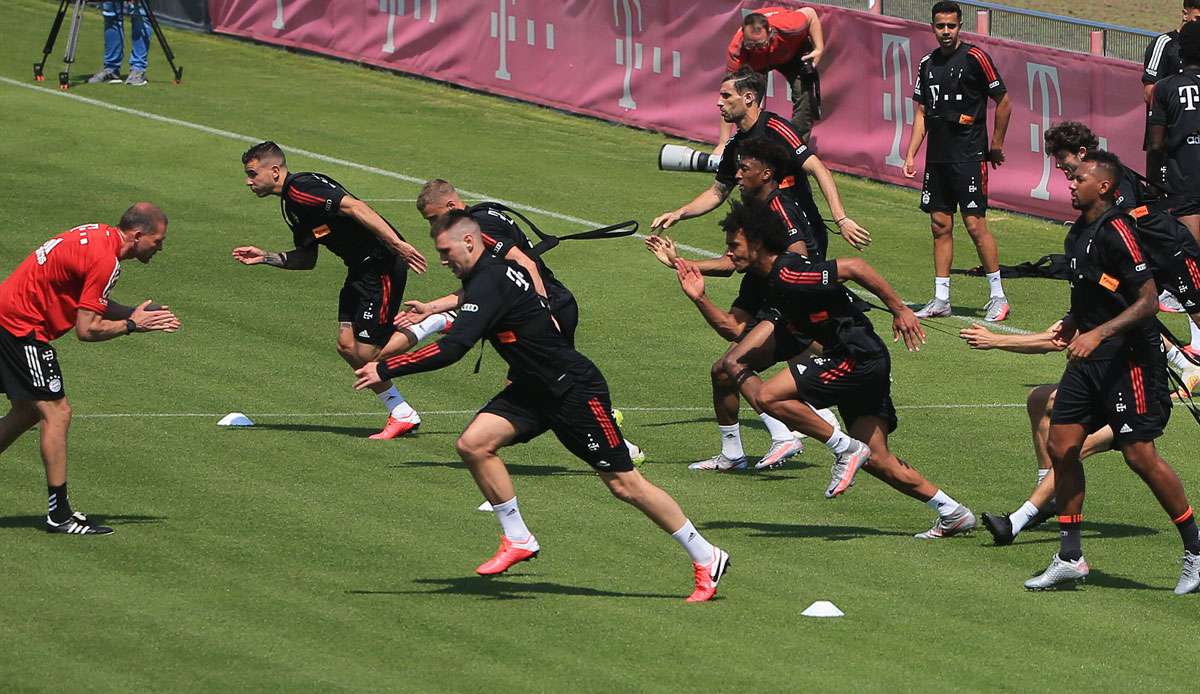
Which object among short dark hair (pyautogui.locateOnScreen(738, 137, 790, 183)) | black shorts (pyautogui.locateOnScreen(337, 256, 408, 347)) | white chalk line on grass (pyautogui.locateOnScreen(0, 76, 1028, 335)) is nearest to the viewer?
short dark hair (pyautogui.locateOnScreen(738, 137, 790, 183))

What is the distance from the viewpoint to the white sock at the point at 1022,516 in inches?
478

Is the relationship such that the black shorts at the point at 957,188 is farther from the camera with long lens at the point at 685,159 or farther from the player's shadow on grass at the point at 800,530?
the player's shadow on grass at the point at 800,530

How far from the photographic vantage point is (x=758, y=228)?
11.8 meters

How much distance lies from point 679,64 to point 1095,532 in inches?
594

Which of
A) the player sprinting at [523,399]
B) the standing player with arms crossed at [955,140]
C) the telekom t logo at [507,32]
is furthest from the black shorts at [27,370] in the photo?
the telekom t logo at [507,32]

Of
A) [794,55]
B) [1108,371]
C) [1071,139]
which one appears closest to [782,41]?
[794,55]

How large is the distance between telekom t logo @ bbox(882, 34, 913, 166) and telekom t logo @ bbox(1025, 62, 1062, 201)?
162 cm

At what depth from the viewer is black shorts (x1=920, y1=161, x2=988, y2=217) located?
18625mm

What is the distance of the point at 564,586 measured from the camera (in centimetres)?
1112

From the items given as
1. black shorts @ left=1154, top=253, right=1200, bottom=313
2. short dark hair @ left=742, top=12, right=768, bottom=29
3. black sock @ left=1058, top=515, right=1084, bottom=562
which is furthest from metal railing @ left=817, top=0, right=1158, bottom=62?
black sock @ left=1058, top=515, right=1084, bottom=562

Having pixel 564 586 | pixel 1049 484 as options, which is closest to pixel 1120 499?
pixel 1049 484

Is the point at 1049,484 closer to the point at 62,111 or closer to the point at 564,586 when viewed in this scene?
the point at 564,586

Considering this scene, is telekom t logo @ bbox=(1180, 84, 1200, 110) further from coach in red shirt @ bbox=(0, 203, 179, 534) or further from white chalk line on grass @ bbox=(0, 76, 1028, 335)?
coach in red shirt @ bbox=(0, 203, 179, 534)

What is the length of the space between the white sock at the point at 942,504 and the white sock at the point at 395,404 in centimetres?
441
